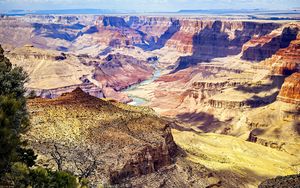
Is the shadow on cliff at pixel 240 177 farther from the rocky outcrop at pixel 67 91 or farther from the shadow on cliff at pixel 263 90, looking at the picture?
the rocky outcrop at pixel 67 91

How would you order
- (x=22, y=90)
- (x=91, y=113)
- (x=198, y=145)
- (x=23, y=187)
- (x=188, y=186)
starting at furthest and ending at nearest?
(x=198, y=145) < (x=91, y=113) < (x=188, y=186) < (x=22, y=90) < (x=23, y=187)

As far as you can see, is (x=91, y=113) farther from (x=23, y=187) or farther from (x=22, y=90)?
(x=23, y=187)

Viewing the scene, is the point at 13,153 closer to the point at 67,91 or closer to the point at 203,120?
the point at 203,120

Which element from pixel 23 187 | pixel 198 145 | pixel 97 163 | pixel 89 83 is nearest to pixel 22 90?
pixel 23 187

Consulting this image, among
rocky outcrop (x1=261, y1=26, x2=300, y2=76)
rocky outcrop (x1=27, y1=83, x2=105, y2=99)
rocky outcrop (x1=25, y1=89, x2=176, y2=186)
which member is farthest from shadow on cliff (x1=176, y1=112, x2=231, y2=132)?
rocky outcrop (x1=25, y1=89, x2=176, y2=186)

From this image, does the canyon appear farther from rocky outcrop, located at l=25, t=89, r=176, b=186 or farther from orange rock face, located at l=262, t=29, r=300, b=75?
orange rock face, located at l=262, t=29, r=300, b=75

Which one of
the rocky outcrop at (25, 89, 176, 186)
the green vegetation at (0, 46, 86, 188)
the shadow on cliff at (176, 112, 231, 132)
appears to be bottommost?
the shadow on cliff at (176, 112, 231, 132)
